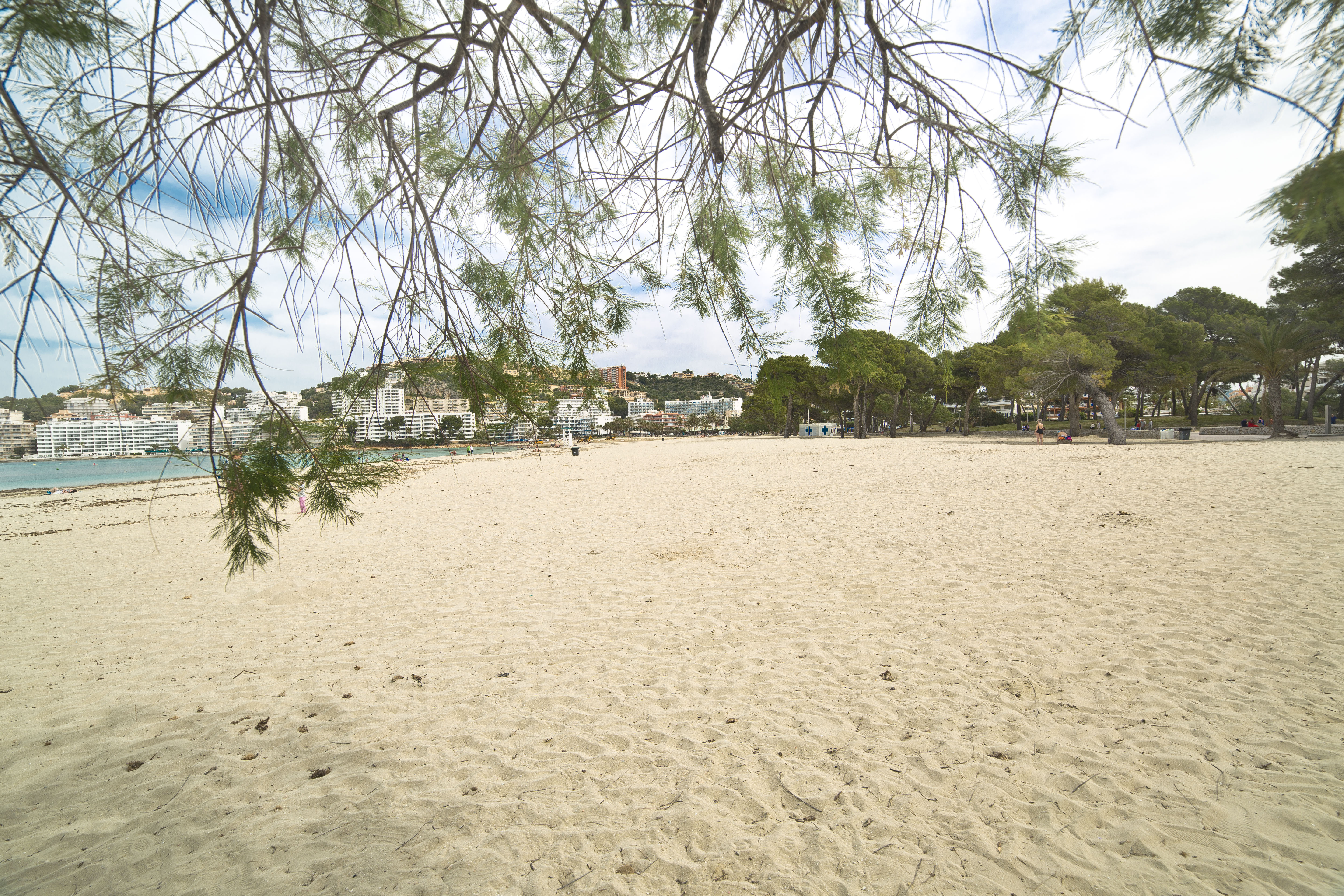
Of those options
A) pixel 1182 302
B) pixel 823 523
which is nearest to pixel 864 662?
pixel 823 523

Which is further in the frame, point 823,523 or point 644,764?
point 823,523

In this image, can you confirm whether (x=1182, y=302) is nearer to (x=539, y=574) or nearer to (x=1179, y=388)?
(x=1179, y=388)

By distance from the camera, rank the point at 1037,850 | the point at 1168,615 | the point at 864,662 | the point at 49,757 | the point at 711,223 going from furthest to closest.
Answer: the point at 1168,615
the point at 864,662
the point at 49,757
the point at 711,223
the point at 1037,850

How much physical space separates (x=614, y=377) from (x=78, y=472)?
63039 millimetres

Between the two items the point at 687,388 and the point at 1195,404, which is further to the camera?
the point at 1195,404

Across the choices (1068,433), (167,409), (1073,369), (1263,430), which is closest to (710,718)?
(167,409)

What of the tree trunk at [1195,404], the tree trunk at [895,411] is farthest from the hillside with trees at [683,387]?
the tree trunk at [1195,404]

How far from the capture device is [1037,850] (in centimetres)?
233

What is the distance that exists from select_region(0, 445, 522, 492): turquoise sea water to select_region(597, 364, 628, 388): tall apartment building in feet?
42.1

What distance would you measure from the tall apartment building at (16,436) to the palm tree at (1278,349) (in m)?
30.9

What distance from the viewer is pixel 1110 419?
21172mm

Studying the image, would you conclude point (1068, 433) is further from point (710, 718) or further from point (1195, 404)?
point (710, 718)

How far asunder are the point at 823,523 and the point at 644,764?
255 inches

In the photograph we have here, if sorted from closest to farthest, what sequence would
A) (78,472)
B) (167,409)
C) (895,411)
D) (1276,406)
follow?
(167,409)
(1276,406)
(895,411)
(78,472)
